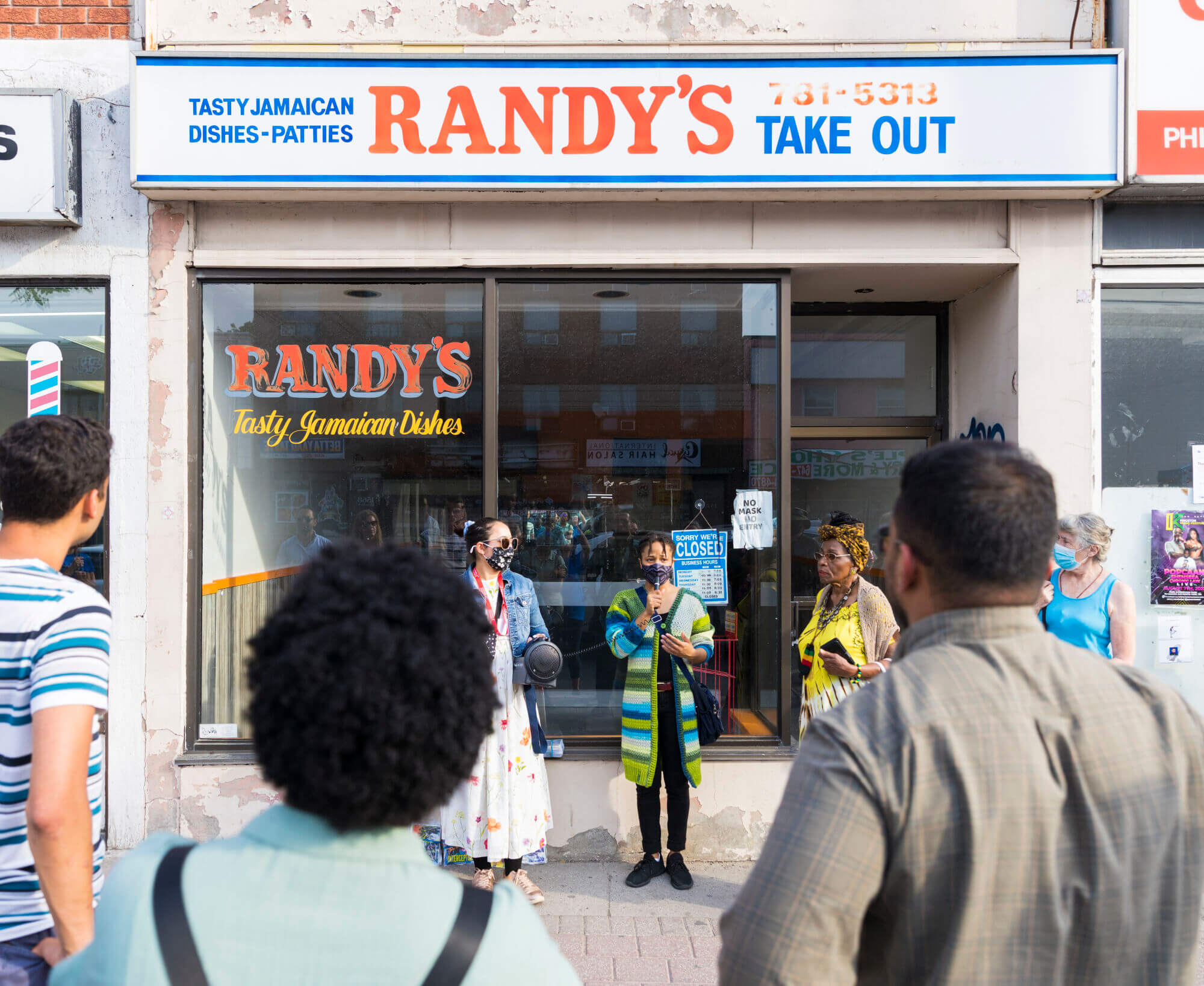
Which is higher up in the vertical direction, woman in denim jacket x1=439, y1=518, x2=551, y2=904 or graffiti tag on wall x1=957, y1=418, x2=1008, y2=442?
graffiti tag on wall x1=957, y1=418, x2=1008, y2=442

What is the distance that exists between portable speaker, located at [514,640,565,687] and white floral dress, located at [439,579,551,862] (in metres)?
0.06

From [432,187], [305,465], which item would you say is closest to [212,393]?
[305,465]

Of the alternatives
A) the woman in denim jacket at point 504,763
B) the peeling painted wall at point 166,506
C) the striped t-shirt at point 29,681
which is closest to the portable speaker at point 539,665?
the woman in denim jacket at point 504,763

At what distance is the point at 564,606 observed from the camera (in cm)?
549

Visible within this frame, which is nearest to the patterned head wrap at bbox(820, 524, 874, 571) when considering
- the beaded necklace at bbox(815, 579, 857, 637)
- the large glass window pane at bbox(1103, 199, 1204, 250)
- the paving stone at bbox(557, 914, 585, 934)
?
the beaded necklace at bbox(815, 579, 857, 637)

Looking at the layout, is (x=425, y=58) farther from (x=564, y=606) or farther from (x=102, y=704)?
(x=102, y=704)

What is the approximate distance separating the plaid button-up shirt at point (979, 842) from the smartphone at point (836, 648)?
2.79 m

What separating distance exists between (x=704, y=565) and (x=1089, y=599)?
2.08m

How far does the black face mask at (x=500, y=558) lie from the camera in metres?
4.48

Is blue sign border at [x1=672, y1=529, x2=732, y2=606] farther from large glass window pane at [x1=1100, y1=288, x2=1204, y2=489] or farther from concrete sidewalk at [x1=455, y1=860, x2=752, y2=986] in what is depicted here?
large glass window pane at [x1=1100, y1=288, x2=1204, y2=489]

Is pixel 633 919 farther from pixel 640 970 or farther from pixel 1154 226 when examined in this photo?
pixel 1154 226

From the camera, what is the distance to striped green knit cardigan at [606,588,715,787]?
4.50 metres

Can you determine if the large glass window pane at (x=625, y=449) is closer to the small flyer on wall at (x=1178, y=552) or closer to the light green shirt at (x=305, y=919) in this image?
the small flyer on wall at (x=1178, y=552)

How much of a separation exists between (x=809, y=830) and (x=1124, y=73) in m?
4.99
